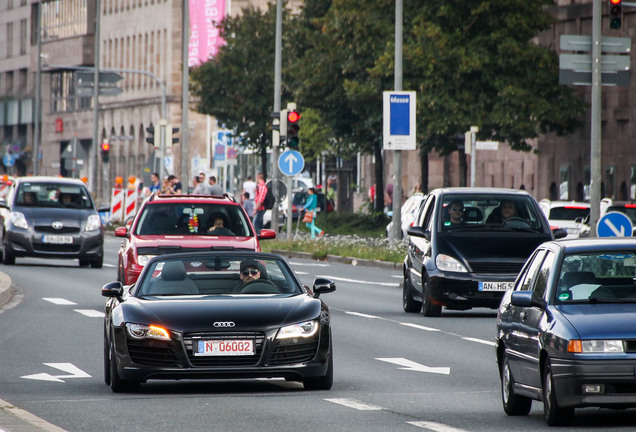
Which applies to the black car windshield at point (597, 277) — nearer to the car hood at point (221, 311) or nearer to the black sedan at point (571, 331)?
the black sedan at point (571, 331)

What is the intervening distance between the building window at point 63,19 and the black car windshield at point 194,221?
10168cm

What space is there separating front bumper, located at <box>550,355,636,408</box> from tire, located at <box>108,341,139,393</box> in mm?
3938

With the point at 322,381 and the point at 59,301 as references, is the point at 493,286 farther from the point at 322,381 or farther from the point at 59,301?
the point at 322,381

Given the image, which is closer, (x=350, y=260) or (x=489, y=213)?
(x=489, y=213)

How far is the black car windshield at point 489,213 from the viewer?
74.2 ft

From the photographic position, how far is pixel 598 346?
10531mm

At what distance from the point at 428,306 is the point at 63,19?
10819 centimetres

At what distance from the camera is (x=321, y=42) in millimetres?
58156

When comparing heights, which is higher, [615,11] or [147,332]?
[615,11]

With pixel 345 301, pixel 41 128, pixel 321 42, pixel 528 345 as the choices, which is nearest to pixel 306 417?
pixel 528 345

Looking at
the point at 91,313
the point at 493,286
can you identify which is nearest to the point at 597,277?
the point at 493,286

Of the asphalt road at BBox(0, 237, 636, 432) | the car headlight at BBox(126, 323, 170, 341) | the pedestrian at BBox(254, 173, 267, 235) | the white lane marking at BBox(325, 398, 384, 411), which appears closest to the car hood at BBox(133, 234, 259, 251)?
the asphalt road at BBox(0, 237, 636, 432)

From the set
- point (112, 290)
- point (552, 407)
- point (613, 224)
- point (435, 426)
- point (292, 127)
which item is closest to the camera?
point (552, 407)

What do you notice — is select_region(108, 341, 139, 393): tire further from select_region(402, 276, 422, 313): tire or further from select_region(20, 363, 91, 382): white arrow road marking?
select_region(402, 276, 422, 313): tire
